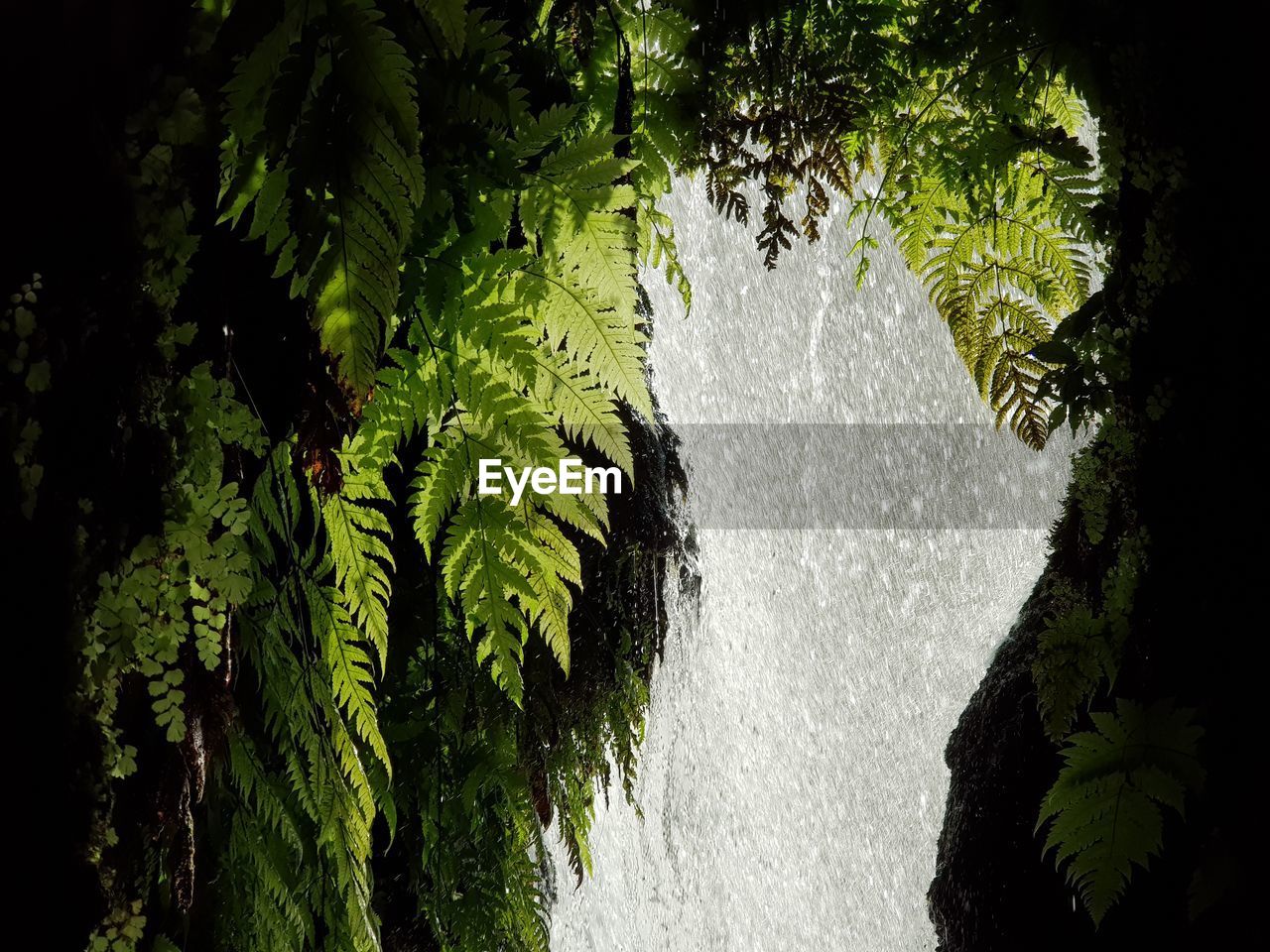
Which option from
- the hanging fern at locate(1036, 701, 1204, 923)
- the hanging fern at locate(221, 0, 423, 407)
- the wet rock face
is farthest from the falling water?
the hanging fern at locate(221, 0, 423, 407)

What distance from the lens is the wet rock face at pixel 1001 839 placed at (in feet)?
6.23

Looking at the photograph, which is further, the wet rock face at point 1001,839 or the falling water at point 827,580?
the falling water at point 827,580

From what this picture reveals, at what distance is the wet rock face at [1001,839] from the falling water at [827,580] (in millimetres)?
3000

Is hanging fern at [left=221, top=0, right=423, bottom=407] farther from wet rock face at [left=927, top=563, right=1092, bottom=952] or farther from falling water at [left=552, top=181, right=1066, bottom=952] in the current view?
falling water at [left=552, top=181, right=1066, bottom=952]

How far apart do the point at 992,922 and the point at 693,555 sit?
40.9 inches

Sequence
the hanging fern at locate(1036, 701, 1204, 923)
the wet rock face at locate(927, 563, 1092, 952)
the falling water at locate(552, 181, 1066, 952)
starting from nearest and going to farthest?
the hanging fern at locate(1036, 701, 1204, 923) < the wet rock face at locate(927, 563, 1092, 952) < the falling water at locate(552, 181, 1066, 952)

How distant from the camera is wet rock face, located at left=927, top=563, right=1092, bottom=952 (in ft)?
6.23

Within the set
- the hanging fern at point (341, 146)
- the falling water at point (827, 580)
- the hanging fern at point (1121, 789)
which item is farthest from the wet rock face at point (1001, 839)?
the falling water at point (827, 580)

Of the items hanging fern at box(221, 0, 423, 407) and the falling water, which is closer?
hanging fern at box(221, 0, 423, 407)

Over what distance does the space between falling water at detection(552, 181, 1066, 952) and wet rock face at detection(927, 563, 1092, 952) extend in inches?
118

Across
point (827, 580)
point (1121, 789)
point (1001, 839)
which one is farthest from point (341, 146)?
point (827, 580)

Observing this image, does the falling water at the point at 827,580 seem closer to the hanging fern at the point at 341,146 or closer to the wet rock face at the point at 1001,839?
the wet rock face at the point at 1001,839

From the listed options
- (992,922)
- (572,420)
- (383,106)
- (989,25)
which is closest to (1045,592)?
(992,922)

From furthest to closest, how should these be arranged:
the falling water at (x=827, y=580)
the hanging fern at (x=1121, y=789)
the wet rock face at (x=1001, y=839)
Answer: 1. the falling water at (x=827, y=580)
2. the wet rock face at (x=1001, y=839)
3. the hanging fern at (x=1121, y=789)
